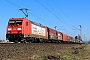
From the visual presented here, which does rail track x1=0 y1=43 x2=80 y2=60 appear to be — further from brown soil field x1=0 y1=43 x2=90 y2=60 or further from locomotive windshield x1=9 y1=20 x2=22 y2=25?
locomotive windshield x1=9 y1=20 x2=22 y2=25

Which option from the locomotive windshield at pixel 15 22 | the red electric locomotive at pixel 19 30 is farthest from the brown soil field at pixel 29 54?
the locomotive windshield at pixel 15 22

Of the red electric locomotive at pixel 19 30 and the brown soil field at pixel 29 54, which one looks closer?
the brown soil field at pixel 29 54

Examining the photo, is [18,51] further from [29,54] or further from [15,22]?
[15,22]

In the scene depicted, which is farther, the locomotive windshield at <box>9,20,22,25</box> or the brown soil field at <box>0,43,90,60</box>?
the locomotive windshield at <box>9,20,22,25</box>

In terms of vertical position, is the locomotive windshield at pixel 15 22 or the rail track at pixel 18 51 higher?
the locomotive windshield at pixel 15 22

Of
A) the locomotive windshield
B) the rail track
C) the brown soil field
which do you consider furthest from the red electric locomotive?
the brown soil field


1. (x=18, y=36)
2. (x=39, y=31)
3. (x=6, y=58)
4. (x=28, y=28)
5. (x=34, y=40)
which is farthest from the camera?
(x=39, y=31)

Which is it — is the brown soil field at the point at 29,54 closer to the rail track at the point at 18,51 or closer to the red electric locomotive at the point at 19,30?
the rail track at the point at 18,51

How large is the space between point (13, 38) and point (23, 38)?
1412 millimetres

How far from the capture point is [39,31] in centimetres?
3616

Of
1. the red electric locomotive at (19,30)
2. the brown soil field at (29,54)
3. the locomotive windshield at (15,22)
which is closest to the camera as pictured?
the brown soil field at (29,54)

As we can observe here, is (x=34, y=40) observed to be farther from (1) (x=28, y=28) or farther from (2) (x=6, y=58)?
(2) (x=6, y=58)

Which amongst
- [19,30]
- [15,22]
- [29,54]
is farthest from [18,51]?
[15,22]

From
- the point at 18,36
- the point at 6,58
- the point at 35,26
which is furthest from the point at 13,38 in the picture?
the point at 6,58
